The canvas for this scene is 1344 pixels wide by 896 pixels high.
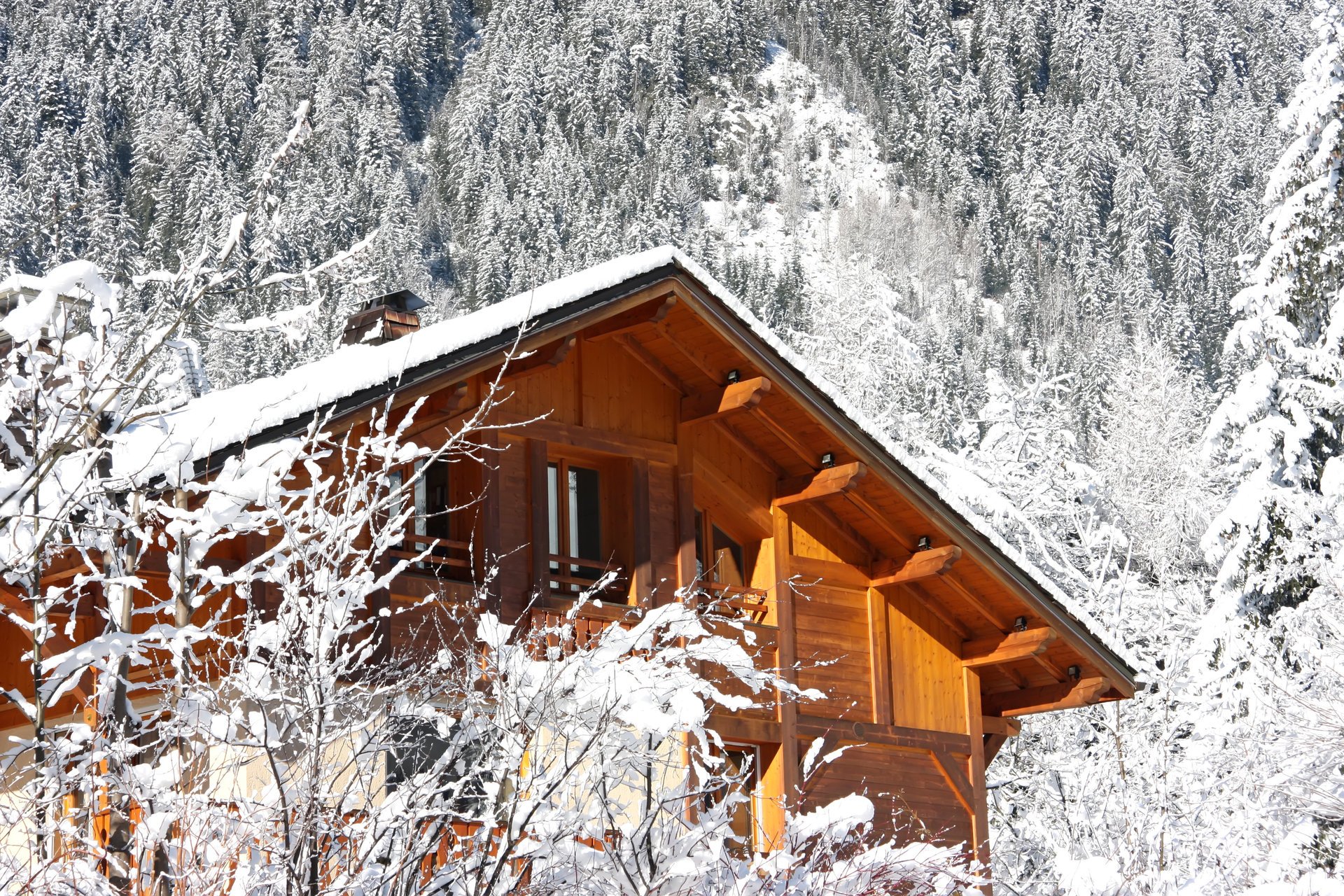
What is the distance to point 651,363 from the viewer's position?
14727 millimetres

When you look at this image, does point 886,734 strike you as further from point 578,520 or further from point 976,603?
point 578,520

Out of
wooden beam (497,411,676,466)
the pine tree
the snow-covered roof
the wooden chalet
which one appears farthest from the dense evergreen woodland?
wooden beam (497,411,676,466)

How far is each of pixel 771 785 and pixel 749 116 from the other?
176107 mm

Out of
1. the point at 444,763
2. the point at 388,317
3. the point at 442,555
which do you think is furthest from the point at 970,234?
the point at 444,763

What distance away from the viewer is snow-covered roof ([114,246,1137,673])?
841cm

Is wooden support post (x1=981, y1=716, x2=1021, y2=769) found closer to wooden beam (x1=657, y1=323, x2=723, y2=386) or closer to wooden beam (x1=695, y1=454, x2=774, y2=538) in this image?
wooden beam (x1=695, y1=454, x2=774, y2=538)

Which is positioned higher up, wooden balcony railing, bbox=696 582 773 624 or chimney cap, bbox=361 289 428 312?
chimney cap, bbox=361 289 428 312

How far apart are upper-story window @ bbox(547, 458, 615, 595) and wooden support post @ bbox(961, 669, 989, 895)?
394 cm

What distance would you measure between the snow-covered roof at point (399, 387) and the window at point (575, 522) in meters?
1.74

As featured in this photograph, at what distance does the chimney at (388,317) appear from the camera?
15602mm

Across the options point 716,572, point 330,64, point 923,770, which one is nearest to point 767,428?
point 716,572

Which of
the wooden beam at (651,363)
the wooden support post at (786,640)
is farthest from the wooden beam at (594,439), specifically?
the wooden support post at (786,640)

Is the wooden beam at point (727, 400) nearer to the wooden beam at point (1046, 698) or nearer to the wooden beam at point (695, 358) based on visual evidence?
the wooden beam at point (695, 358)

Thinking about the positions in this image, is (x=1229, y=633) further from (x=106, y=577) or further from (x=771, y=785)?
(x=106, y=577)
